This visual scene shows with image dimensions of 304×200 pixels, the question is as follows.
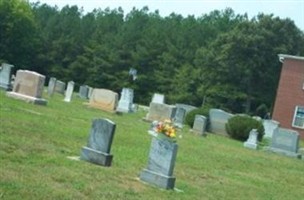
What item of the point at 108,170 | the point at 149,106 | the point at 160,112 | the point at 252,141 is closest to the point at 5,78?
the point at 160,112

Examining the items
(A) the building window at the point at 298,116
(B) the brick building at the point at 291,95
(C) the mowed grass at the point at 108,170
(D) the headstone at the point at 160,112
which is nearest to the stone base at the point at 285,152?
(D) the headstone at the point at 160,112

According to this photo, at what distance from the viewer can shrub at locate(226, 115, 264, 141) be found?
29.4 metres

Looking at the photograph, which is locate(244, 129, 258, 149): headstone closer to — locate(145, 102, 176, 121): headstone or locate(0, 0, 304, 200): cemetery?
locate(0, 0, 304, 200): cemetery

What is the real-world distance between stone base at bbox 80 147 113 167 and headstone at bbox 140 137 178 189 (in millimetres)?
831

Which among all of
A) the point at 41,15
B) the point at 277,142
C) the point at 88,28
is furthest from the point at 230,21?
the point at 277,142

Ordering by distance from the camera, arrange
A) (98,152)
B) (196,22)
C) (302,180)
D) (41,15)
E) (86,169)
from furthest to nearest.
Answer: (41,15)
(196,22)
(302,180)
(98,152)
(86,169)

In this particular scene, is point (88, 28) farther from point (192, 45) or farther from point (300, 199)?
point (300, 199)

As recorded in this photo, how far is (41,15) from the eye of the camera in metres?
90.5

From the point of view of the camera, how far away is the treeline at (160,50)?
2336 inches

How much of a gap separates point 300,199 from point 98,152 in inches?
172

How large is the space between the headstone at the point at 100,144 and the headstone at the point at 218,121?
19.9 metres

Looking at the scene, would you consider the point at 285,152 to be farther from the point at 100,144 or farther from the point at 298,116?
the point at 298,116

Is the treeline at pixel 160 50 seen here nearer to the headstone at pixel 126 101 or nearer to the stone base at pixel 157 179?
the headstone at pixel 126 101

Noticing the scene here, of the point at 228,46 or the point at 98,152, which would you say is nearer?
the point at 98,152
